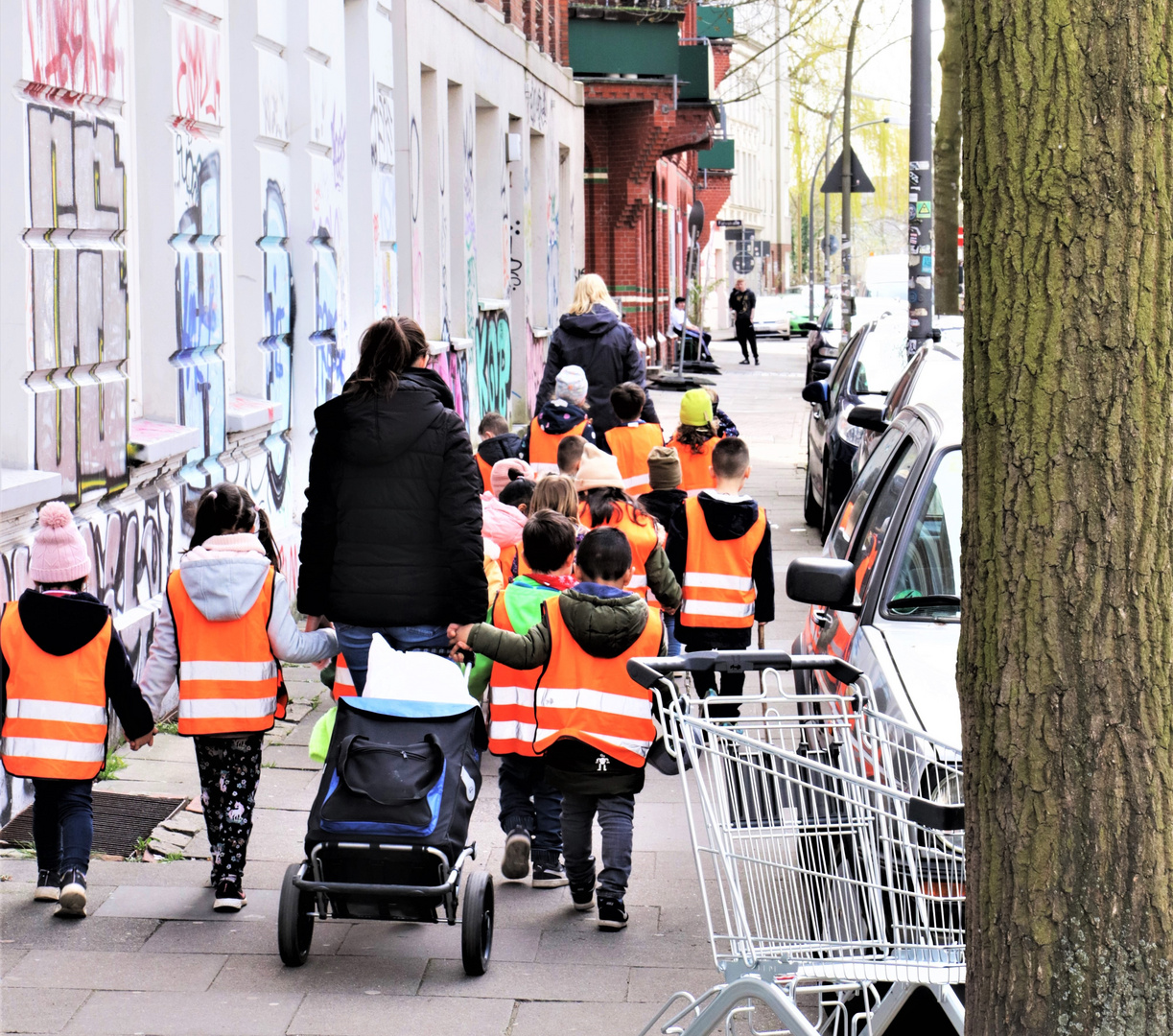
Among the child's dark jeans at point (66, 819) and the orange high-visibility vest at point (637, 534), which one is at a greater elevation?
the orange high-visibility vest at point (637, 534)

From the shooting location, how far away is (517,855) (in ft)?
18.7

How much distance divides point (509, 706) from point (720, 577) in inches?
75.5

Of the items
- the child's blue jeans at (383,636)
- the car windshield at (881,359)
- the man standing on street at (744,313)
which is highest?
the man standing on street at (744,313)

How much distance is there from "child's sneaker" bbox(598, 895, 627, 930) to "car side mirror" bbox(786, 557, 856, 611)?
1151mm

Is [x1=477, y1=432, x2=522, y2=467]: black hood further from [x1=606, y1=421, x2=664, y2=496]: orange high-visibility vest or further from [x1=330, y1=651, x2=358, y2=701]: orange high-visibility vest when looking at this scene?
[x1=330, y1=651, x2=358, y2=701]: orange high-visibility vest

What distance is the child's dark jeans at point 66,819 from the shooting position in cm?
530

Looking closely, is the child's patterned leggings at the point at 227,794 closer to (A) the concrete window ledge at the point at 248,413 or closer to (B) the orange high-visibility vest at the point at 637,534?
(B) the orange high-visibility vest at the point at 637,534

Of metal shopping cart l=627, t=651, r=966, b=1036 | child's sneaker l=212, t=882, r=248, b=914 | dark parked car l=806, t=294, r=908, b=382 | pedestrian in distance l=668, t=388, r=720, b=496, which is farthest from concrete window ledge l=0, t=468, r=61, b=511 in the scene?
dark parked car l=806, t=294, r=908, b=382

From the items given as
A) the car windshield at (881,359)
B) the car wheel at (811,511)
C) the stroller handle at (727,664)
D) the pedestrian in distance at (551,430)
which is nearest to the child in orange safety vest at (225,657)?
the stroller handle at (727,664)

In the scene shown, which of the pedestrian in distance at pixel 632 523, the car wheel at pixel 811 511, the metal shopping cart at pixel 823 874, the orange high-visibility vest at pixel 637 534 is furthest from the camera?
the car wheel at pixel 811 511

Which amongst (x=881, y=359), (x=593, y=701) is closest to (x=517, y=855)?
(x=593, y=701)

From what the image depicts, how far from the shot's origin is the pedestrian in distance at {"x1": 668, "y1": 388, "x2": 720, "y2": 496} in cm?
923

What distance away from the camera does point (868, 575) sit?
541 centimetres

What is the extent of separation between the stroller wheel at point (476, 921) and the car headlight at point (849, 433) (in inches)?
318
